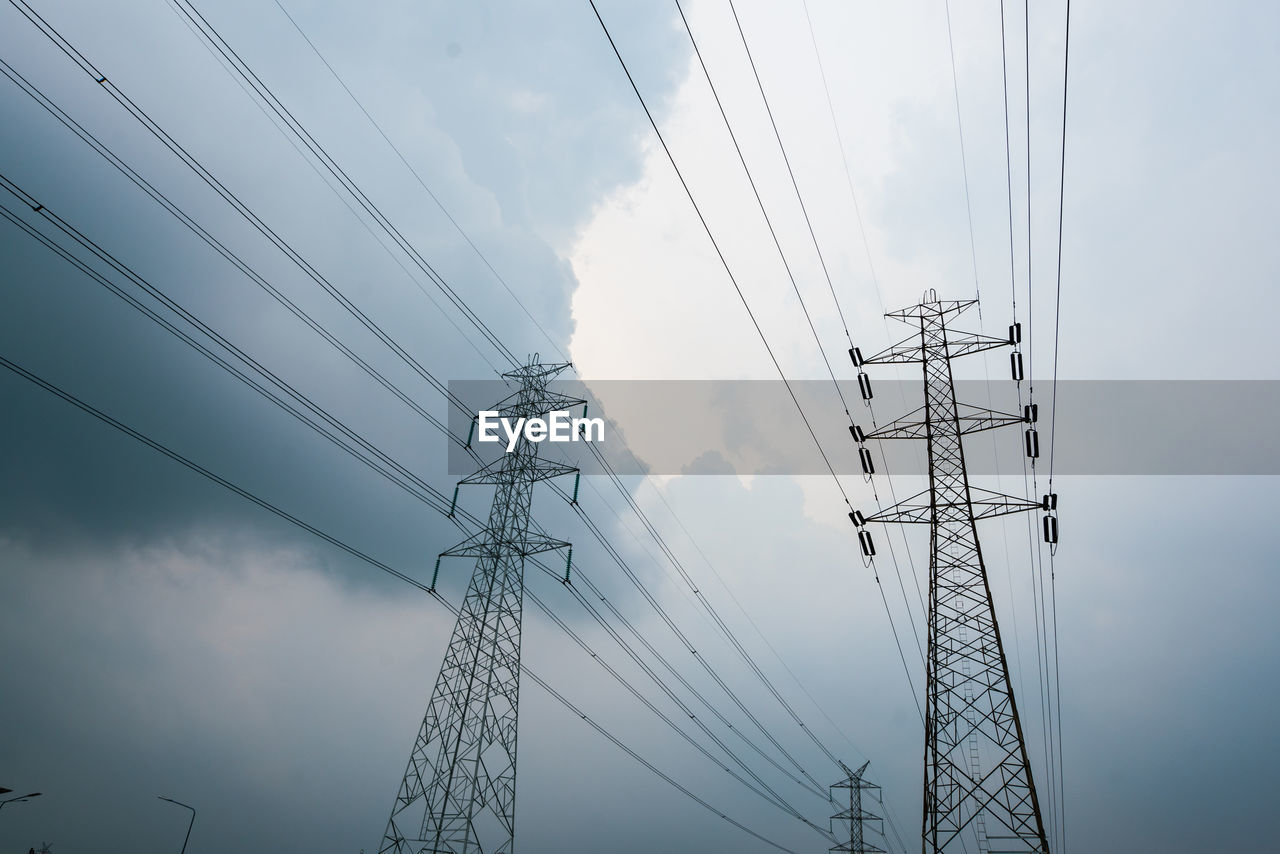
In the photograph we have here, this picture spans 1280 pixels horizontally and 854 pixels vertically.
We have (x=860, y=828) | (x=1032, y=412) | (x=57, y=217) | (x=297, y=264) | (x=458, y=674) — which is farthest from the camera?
(x=860, y=828)

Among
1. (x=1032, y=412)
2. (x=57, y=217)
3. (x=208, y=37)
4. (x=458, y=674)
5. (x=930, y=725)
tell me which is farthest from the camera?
(x=458, y=674)

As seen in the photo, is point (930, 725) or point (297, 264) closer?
point (297, 264)

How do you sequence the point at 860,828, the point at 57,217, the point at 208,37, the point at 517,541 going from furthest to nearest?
1. the point at 860,828
2. the point at 517,541
3. the point at 208,37
4. the point at 57,217

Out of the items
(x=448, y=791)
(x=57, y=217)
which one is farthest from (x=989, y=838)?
(x=57, y=217)

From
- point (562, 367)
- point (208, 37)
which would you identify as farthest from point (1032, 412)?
point (208, 37)

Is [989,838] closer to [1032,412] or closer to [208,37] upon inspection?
[1032,412]

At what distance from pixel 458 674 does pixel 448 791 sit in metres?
3.72

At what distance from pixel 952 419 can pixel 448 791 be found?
20206 millimetres

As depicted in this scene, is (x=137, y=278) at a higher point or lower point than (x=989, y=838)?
higher

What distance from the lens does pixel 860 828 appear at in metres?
50.5

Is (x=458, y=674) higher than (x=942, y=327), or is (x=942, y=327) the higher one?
(x=942, y=327)

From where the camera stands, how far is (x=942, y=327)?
85.5 ft

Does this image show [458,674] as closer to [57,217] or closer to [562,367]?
[562,367]

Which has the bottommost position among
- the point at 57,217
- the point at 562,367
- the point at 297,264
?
the point at 57,217
